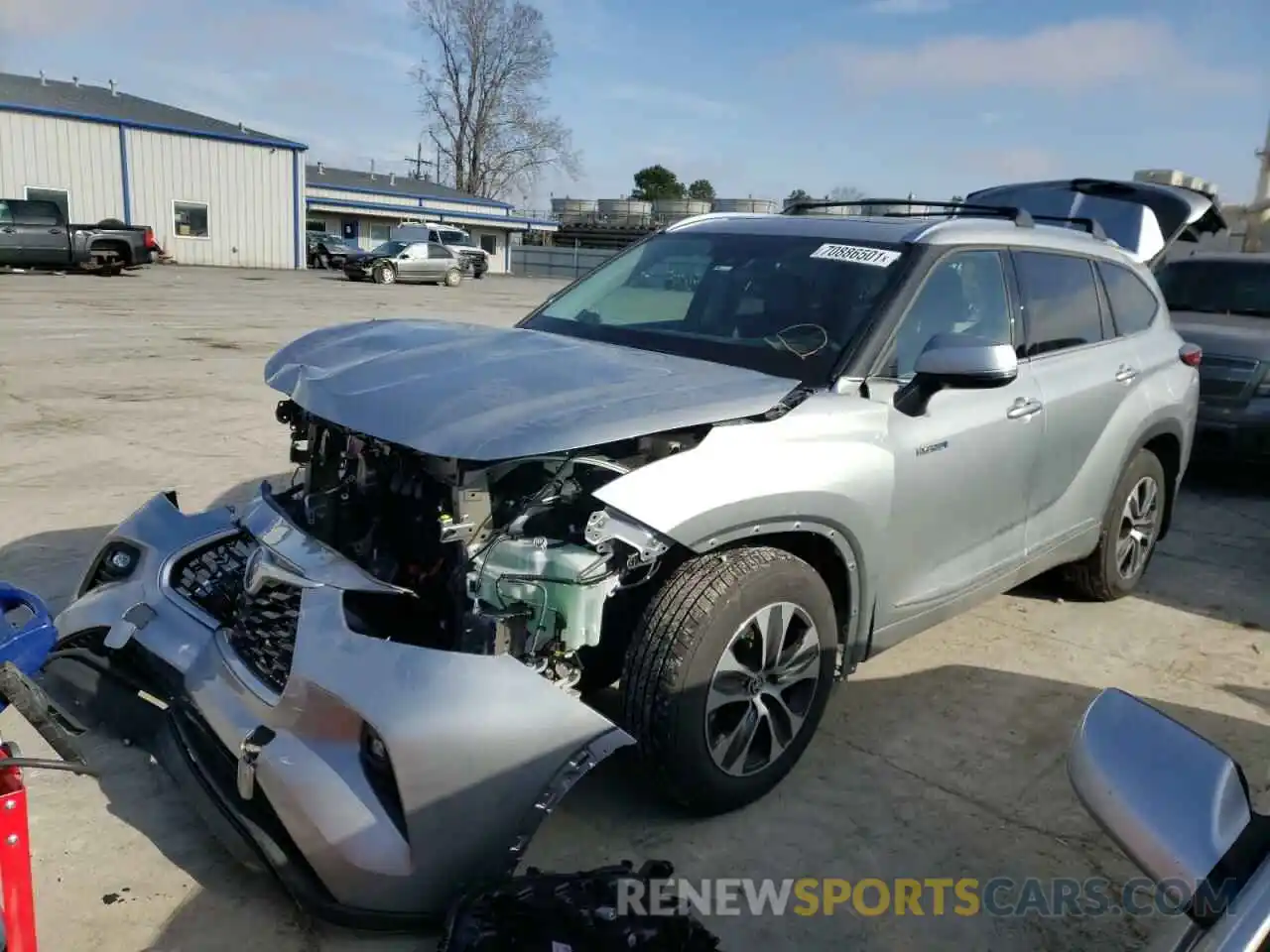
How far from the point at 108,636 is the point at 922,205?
3834 millimetres

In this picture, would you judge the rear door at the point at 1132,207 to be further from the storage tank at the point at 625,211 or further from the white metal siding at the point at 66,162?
the storage tank at the point at 625,211

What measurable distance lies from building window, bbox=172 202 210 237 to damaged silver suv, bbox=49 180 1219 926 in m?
33.5

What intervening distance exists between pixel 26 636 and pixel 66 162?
114 feet

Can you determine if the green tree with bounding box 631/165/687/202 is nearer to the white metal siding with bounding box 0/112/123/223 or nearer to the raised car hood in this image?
the white metal siding with bounding box 0/112/123/223

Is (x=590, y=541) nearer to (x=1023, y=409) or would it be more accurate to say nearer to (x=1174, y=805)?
(x=1174, y=805)

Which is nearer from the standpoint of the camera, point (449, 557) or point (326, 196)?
point (449, 557)

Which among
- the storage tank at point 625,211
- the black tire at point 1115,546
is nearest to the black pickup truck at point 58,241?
the black tire at point 1115,546

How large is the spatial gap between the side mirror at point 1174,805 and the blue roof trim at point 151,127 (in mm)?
35350

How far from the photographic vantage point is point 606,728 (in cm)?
240

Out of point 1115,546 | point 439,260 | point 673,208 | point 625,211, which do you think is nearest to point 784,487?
point 1115,546

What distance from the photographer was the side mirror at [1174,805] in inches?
51.6

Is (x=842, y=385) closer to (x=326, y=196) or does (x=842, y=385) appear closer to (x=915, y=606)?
(x=915, y=606)

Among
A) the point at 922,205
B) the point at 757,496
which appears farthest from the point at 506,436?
the point at 922,205

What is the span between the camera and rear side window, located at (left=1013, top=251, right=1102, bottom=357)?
13.0 feet
